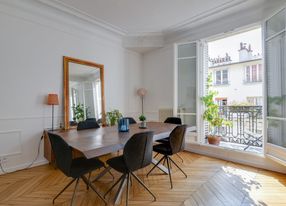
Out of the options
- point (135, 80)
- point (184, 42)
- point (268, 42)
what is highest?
point (184, 42)

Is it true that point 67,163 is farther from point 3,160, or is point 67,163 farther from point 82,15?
point 82,15

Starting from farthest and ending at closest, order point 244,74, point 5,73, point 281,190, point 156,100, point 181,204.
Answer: point 244,74, point 156,100, point 5,73, point 281,190, point 181,204

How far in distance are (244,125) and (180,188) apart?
11.3ft

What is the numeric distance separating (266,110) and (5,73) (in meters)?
4.52

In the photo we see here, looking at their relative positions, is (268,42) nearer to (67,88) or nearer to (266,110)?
(266,110)

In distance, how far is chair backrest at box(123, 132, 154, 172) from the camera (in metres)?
1.76

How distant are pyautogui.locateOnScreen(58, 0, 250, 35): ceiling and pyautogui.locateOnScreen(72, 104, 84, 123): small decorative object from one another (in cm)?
198

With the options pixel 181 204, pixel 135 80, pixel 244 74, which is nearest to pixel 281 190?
pixel 181 204

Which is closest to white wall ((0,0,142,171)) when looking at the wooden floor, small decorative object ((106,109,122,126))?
the wooden floor

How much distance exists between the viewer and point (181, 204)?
190 cm

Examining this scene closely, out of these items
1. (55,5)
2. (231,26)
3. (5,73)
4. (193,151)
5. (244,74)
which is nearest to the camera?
(5,73)

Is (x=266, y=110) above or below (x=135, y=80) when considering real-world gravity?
below

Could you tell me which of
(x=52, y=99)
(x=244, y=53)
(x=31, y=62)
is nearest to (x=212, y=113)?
(x=52, y=99)

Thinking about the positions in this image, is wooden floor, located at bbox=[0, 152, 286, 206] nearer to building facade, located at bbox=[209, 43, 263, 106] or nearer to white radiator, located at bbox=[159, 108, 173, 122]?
white radiator, located at bbox=[159, 108, 173, 122]
